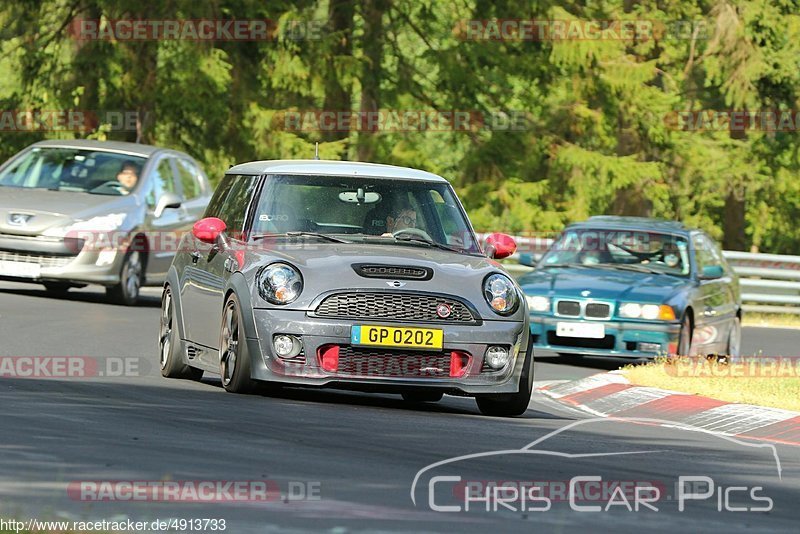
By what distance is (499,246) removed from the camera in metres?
11.9

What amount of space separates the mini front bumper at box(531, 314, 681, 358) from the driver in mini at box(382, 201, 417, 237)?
17.7 ft

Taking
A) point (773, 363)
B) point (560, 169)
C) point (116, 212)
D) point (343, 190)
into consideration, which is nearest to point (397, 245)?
point (343, 190)

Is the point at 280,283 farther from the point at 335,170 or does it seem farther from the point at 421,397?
the point at 421,397

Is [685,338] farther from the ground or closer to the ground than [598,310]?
closer to the ground

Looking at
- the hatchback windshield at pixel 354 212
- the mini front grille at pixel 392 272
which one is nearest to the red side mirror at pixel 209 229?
the hatchback windshield at pixel 354 212

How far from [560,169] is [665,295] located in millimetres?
20521

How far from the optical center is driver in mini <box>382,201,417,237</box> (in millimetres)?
11664

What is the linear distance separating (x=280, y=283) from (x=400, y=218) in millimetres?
1367

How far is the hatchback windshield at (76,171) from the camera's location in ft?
67.4

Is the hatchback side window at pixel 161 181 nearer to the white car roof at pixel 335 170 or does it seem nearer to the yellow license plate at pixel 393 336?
the white car roof at pixel 335 170

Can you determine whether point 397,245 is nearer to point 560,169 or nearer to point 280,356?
point 280,356

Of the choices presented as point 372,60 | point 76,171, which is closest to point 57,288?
point 76,171

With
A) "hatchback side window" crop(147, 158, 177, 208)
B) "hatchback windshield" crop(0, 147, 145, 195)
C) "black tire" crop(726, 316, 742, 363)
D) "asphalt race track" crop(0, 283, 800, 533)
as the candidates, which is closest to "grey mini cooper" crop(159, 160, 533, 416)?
"asphalt race track" crop(0, 283, 800, 533)

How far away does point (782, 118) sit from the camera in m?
40.4
